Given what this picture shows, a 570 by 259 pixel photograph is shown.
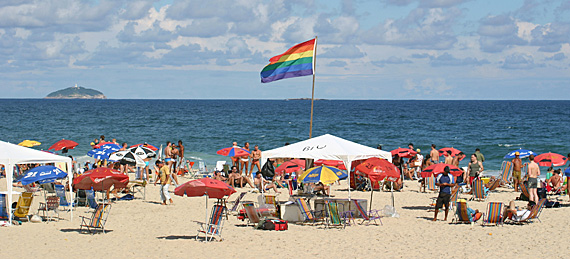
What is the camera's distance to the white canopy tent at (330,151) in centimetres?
1369

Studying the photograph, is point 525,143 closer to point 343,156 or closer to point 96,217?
point 343,156

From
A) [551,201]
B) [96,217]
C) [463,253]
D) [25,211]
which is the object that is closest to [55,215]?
[25,211]

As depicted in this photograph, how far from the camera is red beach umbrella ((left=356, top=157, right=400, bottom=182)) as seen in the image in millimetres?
13073

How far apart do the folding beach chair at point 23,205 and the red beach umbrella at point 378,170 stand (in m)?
7.26

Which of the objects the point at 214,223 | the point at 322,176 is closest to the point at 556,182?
the point at 322,176

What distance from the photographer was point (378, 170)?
43.1ft

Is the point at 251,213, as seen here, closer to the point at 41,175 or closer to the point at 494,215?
the point at 41,175

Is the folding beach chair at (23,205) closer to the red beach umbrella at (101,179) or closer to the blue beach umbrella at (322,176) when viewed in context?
the red beach umbrella at (101,179)

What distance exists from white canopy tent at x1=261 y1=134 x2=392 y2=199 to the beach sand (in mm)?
1571

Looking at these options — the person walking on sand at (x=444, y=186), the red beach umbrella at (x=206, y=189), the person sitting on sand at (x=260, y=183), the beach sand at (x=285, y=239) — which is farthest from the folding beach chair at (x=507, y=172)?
the red beach umbrella at (x=206, y=189)

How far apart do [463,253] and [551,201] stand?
22.0ft

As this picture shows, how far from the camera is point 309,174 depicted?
42.9ft

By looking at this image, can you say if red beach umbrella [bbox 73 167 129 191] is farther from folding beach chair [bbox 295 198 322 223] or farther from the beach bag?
the beach bag

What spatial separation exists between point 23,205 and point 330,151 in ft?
22.6
